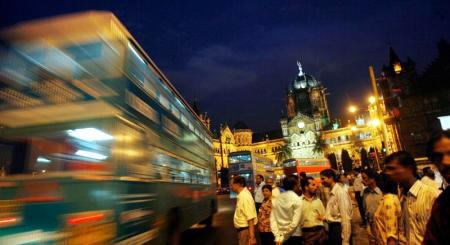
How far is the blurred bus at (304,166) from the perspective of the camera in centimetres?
3228

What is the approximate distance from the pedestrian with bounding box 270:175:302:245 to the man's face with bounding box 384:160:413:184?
1.51 metres

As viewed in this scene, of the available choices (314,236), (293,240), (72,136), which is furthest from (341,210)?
(72,136)

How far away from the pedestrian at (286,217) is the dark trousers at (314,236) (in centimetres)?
27

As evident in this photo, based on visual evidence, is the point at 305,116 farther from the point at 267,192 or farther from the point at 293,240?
the point at 293,240

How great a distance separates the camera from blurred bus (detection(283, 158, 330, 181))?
3228 centimetres

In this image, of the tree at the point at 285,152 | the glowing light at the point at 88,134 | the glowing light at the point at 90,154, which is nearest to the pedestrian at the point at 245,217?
the glowing light at the point at 90,154

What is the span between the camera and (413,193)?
316 cm

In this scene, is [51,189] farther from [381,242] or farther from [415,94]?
[415,94]

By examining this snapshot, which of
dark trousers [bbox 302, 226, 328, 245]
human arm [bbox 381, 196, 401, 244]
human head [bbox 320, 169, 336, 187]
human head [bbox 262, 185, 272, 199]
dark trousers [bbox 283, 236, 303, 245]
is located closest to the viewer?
human arm [bbox 381, 196, 401, 244]

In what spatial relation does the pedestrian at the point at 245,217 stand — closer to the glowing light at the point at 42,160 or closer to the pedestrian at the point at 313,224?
the pedestrian at the point at 313,224

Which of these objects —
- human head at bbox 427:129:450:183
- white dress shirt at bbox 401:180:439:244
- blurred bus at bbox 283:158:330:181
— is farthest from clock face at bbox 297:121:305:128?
human head at bbox 427:129:450:183

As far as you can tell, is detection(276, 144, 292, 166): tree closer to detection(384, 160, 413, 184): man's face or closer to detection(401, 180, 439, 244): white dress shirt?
detection(384, 160, 413, 184): man's face

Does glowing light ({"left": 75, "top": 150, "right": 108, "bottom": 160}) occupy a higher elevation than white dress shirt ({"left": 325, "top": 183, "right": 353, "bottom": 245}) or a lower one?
higher

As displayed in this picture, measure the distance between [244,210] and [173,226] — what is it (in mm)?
2254
